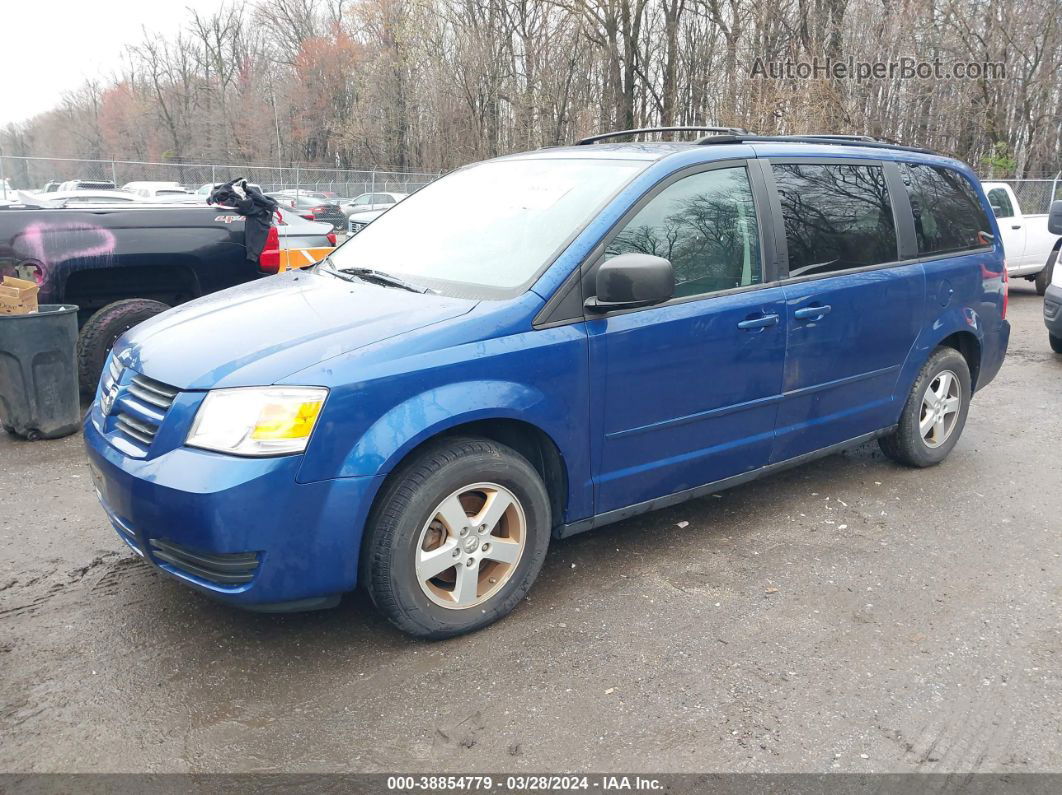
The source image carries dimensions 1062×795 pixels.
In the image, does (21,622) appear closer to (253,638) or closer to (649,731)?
(253,638)

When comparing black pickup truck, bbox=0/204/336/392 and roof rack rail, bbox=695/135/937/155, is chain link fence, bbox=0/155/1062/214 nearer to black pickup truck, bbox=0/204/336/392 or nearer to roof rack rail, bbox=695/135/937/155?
black pickup truck, bbox=0/204/336/392

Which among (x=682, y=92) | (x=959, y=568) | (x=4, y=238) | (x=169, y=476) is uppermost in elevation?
(x=682, y=92)

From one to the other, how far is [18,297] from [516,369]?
404cm

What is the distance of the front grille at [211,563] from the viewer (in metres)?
2.77

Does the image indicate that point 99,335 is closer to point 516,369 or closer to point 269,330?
point 269,330

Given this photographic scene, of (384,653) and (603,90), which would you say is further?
(603,90)

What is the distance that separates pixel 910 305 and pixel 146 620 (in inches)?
160

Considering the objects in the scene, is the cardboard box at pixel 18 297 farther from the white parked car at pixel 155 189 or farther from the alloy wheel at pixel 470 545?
the white parked car at pixel 155 189

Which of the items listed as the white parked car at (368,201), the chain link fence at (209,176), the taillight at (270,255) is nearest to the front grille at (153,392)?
the taillight at (270,255)

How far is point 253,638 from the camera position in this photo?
3.19 metres

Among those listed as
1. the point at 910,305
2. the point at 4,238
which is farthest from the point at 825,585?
the point at 4,238

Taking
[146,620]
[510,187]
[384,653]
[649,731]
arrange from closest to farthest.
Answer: [649,731] → [384,653] → [146,620] → [510,187]

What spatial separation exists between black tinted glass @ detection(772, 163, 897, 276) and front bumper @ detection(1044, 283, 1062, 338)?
4638 millimetres

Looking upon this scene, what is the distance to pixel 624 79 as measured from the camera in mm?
26703
